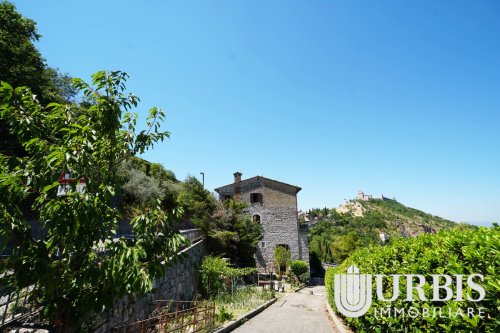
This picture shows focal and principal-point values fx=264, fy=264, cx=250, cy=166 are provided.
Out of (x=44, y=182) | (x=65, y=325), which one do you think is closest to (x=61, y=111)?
(x=44, y=182)

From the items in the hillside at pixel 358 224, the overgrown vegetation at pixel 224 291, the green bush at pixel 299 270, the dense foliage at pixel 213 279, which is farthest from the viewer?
the hillside at pixel 358 224

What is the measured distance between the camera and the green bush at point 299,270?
2794cm

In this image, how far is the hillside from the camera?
176ft

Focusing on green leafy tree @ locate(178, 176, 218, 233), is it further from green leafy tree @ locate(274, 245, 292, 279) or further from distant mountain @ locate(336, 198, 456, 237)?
distant mountain @ locate(336, 198, 456, 237)

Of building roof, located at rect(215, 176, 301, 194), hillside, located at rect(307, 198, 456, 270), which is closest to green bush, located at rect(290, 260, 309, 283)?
building roof, located at rect(215, 176, 301, 194)

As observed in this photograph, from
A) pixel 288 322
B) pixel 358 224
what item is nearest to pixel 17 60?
pixel 288 322

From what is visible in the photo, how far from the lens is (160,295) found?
10250mm

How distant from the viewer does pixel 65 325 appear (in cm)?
366

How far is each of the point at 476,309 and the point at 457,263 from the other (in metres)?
0.56

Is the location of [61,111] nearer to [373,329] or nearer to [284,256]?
[373,329]

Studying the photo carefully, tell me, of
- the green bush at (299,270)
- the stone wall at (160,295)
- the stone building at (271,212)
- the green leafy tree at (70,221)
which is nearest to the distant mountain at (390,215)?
the stone building at (271,212)

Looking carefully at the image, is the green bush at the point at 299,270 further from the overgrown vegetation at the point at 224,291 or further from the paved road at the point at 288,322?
the paved road at the point at 288,322

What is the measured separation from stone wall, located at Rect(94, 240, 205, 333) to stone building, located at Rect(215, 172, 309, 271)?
1464 cm

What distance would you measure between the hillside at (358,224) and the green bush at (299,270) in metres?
8.66
